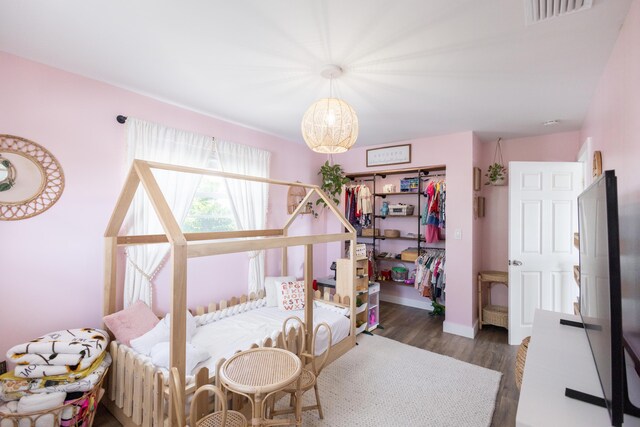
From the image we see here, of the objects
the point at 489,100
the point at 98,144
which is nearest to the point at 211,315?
the point at 98,144

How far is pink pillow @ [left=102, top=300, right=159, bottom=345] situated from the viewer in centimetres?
208

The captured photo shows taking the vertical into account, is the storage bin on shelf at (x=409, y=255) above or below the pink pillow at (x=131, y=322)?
above

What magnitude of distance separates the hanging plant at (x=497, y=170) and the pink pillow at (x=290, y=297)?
2939mm

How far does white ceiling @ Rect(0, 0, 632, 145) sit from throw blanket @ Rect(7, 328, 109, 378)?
1851mm

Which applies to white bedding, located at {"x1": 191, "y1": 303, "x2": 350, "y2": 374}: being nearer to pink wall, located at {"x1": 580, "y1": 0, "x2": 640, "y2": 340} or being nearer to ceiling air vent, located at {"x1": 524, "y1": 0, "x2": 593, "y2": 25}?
pink wall, located at {"x1": 580, "y1": 0, "x2": 640, "y2": 340}

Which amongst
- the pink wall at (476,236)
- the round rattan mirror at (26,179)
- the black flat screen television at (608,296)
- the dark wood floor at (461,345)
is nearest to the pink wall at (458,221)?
the pink wall at (476,236)

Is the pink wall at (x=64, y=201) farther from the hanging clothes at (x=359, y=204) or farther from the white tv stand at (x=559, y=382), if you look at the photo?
the hanging clothes at (x=359, y=204)

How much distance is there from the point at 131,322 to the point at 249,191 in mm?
1760

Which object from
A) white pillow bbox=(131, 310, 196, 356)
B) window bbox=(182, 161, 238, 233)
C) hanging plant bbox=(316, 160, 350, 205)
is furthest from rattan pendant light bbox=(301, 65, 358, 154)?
hanging plant bbox=(316, 160, 350, 205)

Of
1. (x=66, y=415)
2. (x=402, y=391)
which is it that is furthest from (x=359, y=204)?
(x=66, y=415)

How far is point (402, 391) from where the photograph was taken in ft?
7.70

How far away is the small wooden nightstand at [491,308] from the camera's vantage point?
11.8 ft

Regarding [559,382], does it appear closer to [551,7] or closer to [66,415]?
[551,7]

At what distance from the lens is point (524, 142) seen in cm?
380
